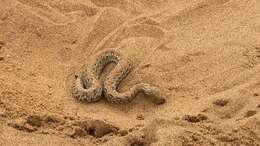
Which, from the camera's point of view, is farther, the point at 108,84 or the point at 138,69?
the point at 138,69

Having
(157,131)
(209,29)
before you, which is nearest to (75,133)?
(157,131)

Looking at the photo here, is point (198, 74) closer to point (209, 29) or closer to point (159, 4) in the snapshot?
point (209, 29)

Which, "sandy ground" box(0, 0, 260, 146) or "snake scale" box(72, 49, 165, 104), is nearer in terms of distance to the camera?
"sandy ground" box(0, 0, 260, 146)

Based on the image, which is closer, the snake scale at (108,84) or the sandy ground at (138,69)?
the sandy ground at (138,69)

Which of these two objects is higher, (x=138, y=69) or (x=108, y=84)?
(x=138, y=69)
